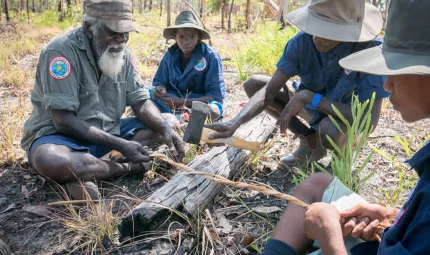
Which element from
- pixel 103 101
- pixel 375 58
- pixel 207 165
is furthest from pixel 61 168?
pixel 375 58

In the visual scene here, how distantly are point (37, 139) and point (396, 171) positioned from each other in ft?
8.94

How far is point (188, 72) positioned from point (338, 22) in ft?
6.51

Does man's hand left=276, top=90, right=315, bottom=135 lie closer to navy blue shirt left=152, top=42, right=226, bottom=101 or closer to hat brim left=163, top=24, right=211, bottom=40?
navy blue shirt left=152, top=42, right=226, bottom=101

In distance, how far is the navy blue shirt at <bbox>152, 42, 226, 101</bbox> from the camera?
4215mm

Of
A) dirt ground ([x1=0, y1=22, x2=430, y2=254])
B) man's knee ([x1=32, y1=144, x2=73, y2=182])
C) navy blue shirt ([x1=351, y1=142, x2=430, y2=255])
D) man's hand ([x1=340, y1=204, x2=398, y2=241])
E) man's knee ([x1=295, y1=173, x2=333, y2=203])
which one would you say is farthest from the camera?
man's knee ([x1=32, y1=144, x2=73, y2=182])

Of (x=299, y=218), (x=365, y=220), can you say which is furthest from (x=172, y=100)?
(x=365, y=220)

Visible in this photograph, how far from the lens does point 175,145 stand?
318 cm

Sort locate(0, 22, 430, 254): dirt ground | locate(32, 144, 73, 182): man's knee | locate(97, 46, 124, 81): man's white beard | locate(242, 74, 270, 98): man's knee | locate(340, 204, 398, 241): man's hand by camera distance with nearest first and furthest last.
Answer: locate(340, 204, 398, 241): man's hand → locate(0, 22, 430, 254): dirt ground → locate(32, 144, 73, 182): man's knee → locate(97, 46, 124, 81): man's white beard → locate(242, 74, 270, 98): man's knee

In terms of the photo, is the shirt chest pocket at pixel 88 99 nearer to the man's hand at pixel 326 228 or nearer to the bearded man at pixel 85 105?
the bearded man at pixel 85 105

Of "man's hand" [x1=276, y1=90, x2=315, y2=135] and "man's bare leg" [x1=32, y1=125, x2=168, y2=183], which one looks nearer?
"man's bare leg" [x1=32, y1=125, x2=168, y2=183]

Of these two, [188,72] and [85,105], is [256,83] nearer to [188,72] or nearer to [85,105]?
[188,72]

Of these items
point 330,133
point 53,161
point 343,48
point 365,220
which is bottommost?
point 53,161

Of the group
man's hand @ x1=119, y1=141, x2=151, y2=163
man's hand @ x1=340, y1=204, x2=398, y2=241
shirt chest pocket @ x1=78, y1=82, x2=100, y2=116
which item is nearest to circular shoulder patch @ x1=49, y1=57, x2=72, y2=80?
shirt chest pocket @ x1=78, y1=82, x2=100, y2=116

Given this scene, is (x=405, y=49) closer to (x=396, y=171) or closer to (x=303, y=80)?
(x=303, y=80)
